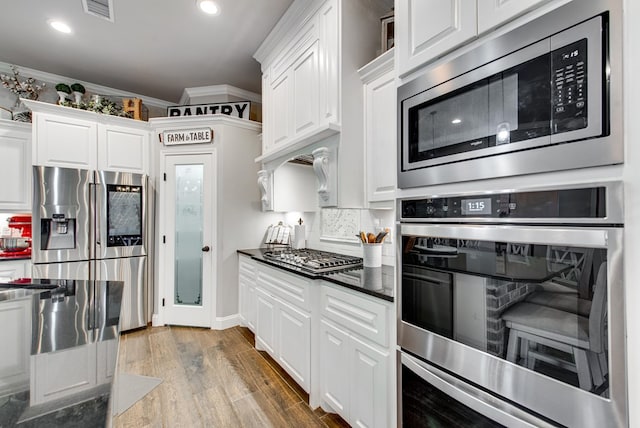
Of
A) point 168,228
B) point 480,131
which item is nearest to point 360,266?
point 480,131

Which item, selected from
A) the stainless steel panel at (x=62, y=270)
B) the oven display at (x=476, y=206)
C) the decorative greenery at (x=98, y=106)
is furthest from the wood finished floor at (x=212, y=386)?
the decorative greenery at (x=98, y=106)

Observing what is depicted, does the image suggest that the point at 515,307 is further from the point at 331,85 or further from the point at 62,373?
the point at 331,85

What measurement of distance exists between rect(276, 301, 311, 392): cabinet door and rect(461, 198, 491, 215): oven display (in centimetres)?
139

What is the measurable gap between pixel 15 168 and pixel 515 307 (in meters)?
4.70

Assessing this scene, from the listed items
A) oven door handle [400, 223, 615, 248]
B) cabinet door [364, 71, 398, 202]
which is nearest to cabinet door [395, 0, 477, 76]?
cabinet door [364, 71, 398, 202]

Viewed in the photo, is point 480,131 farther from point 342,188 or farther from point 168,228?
point 168,228

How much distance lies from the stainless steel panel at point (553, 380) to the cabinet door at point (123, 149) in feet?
11.8

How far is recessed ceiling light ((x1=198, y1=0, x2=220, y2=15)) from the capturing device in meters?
2.42

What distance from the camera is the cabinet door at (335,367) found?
1.74 m

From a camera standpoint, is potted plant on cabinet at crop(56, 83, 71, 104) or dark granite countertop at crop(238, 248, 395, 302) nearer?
dark granite countertop at crop(238, 248, 395, 302)

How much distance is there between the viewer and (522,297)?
89 centimetres

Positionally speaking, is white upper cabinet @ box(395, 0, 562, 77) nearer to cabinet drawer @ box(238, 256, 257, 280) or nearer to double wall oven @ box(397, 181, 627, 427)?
double wall oven @ box(397, 181, 627, 427)

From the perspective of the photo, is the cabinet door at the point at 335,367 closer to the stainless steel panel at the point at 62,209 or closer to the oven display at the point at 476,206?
the oven display at the point at 476,206

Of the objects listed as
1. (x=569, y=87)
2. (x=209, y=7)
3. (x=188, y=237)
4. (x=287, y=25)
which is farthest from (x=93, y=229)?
(x=569, y=87)
